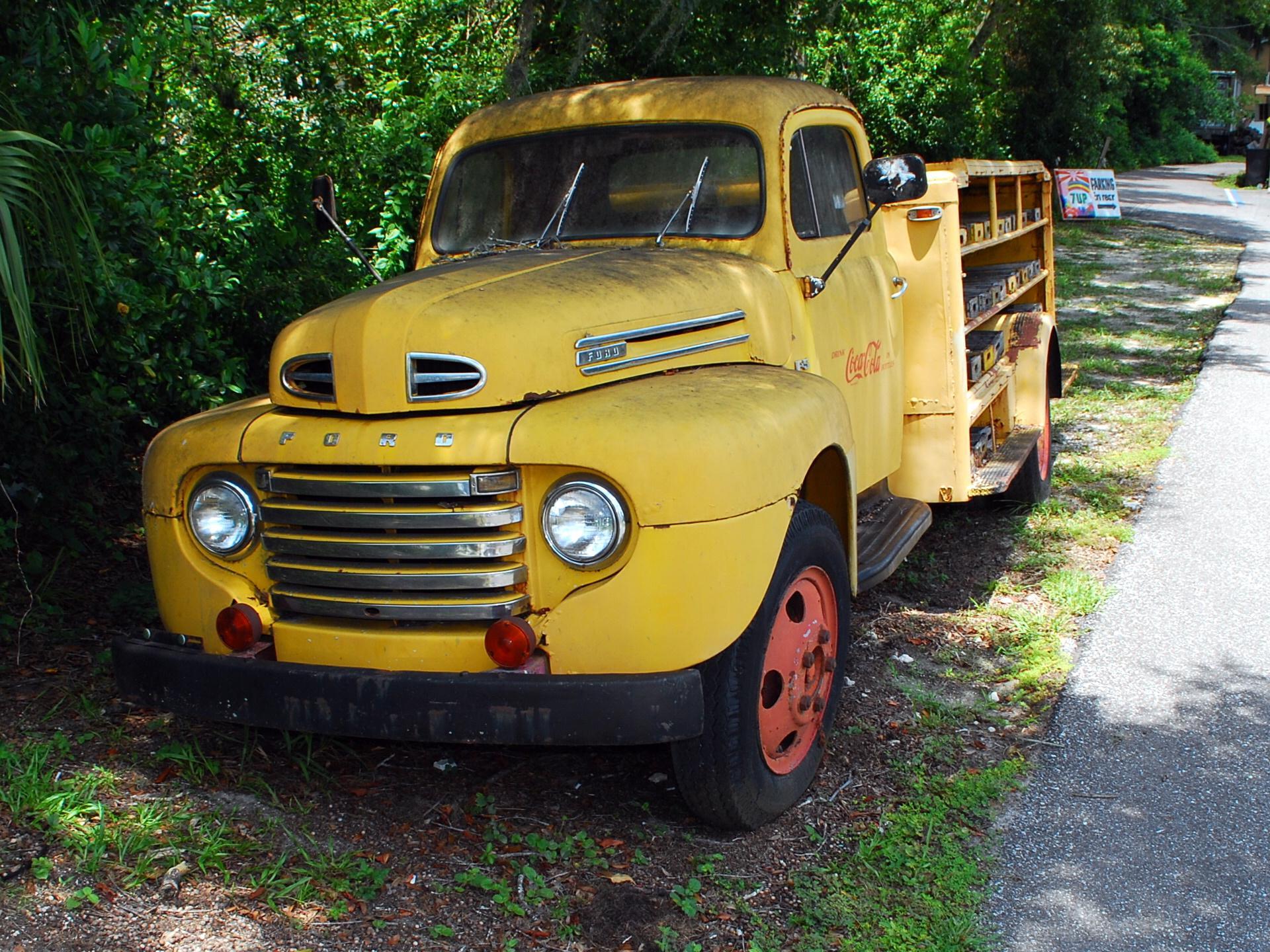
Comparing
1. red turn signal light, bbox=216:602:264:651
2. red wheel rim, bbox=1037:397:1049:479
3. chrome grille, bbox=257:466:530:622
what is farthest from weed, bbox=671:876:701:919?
red wheel rim, bbox=1037:397:1049:479

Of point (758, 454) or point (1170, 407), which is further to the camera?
point (1170, 407)

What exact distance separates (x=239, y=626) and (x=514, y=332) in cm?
110

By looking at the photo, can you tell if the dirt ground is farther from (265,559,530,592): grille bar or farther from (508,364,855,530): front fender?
(508,364,855,530): front fender

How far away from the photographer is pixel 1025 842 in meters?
3.60

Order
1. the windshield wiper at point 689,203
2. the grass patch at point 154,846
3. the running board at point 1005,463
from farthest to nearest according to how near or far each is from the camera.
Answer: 1. the running board at point 1005,463
2. the windshield wiper at point 689,203
3. the grass patch at point 154,846

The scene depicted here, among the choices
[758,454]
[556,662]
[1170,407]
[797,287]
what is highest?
[797,287]

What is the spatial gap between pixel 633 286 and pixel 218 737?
1.99 metres

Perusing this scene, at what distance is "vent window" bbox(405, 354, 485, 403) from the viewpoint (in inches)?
130

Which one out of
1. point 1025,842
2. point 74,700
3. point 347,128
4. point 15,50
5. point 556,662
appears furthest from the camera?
point 347,128

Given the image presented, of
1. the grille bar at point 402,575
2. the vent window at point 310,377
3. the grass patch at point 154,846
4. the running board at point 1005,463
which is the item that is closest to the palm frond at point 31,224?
the vent window at point 310,377

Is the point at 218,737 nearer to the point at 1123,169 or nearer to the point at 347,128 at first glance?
the point at 347,128

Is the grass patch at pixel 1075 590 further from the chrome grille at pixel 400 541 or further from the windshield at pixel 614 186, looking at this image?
the chrome grille at pixel 400 541

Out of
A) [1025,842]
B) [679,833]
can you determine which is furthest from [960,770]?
[679,833]

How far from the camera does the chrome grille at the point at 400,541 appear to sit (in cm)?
318
